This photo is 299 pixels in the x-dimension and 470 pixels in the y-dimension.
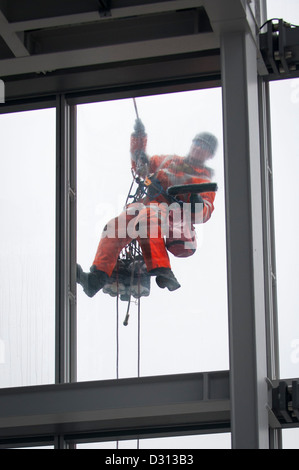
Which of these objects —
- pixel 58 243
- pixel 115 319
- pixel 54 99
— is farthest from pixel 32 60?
pixel 115 319

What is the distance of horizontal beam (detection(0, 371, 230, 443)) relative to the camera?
1053cm

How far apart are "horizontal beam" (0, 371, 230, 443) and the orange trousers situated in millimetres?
1599

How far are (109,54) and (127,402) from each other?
12.1ft

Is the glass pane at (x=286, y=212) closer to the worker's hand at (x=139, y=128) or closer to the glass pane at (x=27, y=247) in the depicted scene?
the worker's hand at (x=139, y=128)

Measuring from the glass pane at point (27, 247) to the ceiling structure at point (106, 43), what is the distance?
555mm

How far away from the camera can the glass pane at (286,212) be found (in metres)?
11.2

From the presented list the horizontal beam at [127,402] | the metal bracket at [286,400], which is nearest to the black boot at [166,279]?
the horizontal beam at [127,402]

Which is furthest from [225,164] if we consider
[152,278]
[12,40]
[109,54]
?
[12,40]

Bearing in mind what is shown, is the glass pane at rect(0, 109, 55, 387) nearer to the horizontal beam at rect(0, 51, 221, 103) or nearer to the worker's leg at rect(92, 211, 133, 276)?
the horizontal beam at rect(0, 51, 221, 103)

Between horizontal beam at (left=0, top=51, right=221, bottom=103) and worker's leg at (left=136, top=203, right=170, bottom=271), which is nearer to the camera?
worker's leg at (left=136, top=203, right=170, bottom=271)

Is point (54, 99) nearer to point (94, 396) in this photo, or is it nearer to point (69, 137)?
point (69, 137)

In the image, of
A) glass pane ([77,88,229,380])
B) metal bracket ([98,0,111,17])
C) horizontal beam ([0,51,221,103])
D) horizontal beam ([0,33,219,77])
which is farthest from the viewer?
horizontal beam ([0,51,221,103])

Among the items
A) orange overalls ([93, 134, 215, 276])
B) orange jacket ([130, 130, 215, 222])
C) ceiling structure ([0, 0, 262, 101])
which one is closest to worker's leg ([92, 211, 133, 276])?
orange overalls ([93, 134, 215, 276])

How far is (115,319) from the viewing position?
1170 cm
